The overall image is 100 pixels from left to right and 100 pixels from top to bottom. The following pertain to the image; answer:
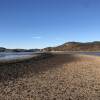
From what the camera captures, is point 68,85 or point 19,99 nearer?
point 19,99

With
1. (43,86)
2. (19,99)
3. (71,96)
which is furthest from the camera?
(43,86)

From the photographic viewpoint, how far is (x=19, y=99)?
37.7ft

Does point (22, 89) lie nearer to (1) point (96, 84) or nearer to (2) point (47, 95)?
(2) point (47, 95)

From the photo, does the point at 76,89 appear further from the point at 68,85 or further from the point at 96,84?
the point at 96,84

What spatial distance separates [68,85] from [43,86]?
197 cm

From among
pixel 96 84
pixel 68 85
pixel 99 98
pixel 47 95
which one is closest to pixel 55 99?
pixel 47 95

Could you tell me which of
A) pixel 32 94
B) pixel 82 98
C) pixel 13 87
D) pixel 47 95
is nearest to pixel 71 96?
pixel 82 98

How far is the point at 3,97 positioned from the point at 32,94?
6.02ft

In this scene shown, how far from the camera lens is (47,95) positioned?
1234cm

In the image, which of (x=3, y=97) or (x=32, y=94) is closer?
(x=3, y=97)

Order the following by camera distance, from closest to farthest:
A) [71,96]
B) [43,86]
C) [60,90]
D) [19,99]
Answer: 1. [19,99]
2. [71,96]
3. [60,90]
4. [43,86]

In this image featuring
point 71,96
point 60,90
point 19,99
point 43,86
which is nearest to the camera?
point 19,99

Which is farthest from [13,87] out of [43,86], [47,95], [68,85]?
[68,85]

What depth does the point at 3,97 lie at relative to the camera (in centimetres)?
1175
